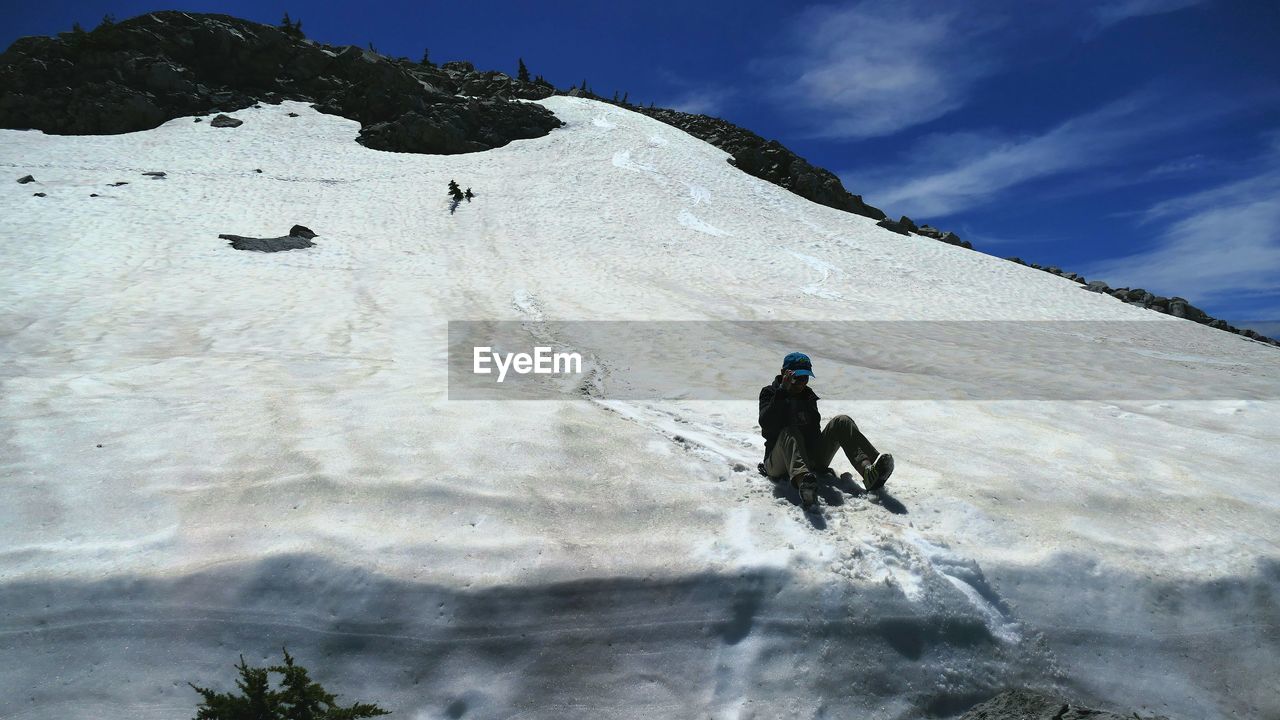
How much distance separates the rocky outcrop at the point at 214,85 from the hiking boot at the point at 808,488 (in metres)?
40.4

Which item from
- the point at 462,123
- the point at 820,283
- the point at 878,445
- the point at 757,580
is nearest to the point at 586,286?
the point at 820,283

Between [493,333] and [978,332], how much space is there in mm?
15187

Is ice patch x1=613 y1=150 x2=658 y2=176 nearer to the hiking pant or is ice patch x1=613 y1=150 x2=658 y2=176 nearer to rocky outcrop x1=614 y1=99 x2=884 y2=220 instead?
rocky outcrop x1=614 y1=99 x2=884 y2=220

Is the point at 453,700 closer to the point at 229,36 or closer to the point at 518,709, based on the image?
the point at 518,709

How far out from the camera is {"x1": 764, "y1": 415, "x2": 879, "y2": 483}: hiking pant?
539cm

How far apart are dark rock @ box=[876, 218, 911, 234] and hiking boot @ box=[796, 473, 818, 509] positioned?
3629 cm

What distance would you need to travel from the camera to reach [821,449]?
18.4 feet

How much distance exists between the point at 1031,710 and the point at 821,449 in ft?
7.94

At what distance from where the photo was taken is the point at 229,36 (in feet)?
147

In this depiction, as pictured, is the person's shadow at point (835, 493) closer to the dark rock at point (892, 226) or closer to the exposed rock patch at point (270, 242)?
the exposed rock patch at point (270, 242)

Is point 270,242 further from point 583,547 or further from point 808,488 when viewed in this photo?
point 808,488

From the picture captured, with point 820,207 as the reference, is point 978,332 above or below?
below

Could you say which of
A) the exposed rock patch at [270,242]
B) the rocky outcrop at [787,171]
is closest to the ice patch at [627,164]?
the rocky outcrop at [787,171]
